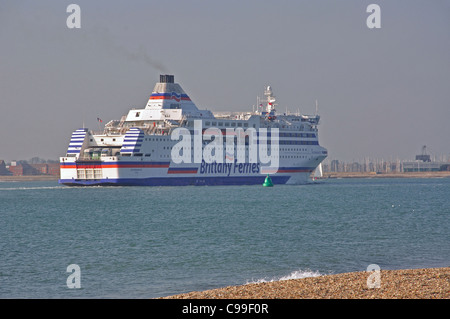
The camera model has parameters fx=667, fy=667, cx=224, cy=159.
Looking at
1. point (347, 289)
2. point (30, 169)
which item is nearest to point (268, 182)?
point (347, 289)

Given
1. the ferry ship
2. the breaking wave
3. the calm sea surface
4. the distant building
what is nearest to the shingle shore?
the breaking wave

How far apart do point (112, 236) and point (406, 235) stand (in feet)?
40.8

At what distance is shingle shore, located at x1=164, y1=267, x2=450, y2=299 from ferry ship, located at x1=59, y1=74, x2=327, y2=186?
5480 cm

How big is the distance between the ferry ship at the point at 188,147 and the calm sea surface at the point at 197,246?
83.4ft

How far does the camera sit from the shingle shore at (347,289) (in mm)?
12539

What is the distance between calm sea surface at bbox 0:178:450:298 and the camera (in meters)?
17.6

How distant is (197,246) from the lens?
24703mm

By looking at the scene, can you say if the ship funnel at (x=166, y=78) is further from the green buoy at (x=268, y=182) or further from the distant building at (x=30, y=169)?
the distant building at (x=30, y=169)

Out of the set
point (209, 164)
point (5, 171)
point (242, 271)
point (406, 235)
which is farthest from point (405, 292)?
point (5, 171)

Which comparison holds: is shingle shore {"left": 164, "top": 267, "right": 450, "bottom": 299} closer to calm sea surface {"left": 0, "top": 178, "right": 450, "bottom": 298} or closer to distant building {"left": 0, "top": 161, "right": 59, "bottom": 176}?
calm sea surface {"left": 0, "top": 178, "right": 450, "bottom": 298}

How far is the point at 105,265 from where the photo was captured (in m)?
20.2

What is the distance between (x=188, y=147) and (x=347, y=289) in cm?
6304

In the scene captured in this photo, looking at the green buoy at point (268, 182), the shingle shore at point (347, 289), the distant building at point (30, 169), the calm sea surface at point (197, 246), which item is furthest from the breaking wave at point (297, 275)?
the distant building at point (30, 169)
